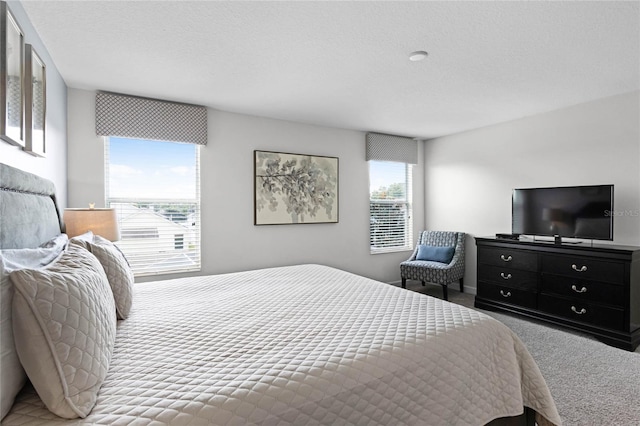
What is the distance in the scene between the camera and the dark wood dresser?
2998 mm

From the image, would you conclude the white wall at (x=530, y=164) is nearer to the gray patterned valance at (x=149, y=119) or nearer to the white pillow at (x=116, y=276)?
the gray patterned valance at (x=149, y=119)

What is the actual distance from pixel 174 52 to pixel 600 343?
4.42 metres

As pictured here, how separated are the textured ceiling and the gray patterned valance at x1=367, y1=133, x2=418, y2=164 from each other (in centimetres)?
123

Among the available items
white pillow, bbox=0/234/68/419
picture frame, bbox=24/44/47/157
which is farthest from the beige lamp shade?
white pillow, bbox=0/234/68/419

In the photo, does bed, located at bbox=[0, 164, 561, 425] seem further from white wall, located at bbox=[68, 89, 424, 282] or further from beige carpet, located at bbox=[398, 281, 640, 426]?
white wall, located at bbox=[68, 89, 424, 282]

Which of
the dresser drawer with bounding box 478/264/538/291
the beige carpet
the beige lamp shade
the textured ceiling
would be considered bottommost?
the beige carpet

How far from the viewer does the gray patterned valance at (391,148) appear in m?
4.99

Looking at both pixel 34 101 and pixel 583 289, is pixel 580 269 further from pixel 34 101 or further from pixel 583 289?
pixel 34 101

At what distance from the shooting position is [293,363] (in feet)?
4.06

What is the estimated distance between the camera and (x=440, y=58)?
256 cm

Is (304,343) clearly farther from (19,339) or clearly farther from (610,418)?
(610,418)

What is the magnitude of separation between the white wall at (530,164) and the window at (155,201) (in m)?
3.73

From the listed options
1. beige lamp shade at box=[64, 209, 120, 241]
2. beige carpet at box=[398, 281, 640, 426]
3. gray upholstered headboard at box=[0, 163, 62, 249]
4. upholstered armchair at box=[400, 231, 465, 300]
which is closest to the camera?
gray upholstered headboard at box=[0, 163, 62, 249]

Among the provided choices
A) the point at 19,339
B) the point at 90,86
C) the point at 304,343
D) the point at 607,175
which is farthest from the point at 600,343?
the point at 90,86
